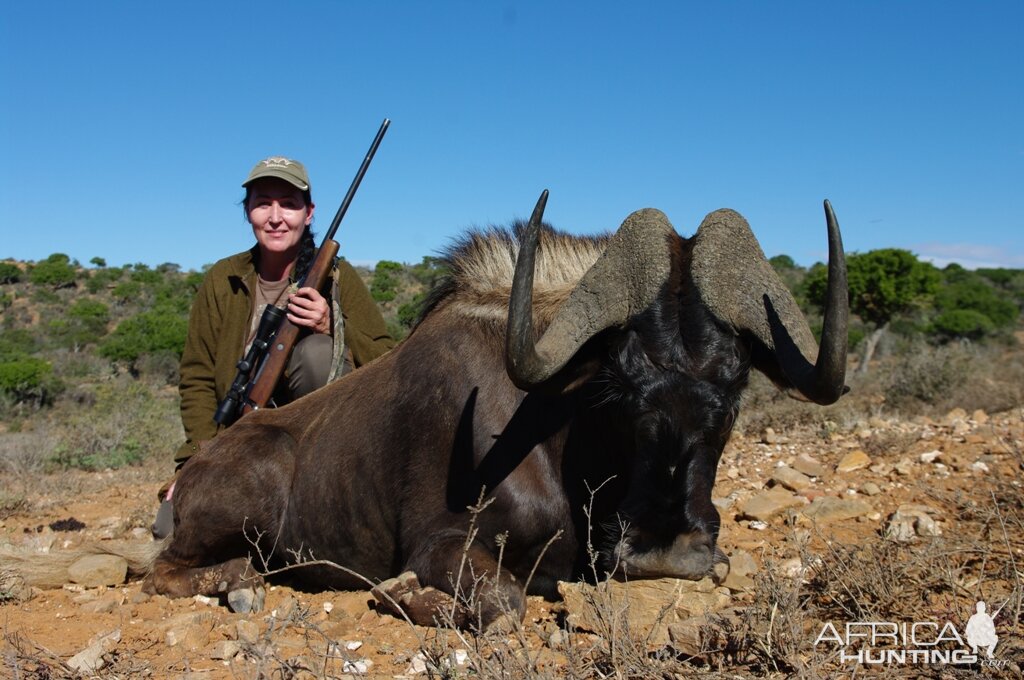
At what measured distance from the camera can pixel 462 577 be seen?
137 inches

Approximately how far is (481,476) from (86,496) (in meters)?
5.24

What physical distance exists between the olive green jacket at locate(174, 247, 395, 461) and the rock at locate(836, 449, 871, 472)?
3188 millimetres

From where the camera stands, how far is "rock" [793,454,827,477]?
221 inches

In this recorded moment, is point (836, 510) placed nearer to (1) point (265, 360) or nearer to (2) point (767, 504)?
(2) point (767, 504)

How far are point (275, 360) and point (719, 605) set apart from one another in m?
3.02

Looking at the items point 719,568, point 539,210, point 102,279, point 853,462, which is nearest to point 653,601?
point 719,568

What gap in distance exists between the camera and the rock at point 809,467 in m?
5.60

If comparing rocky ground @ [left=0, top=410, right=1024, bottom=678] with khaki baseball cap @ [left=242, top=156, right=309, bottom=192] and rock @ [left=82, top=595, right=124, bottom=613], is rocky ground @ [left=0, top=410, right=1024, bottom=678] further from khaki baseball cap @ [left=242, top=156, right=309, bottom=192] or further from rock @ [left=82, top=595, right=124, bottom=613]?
khaki baseball cap @ [left=242, top=156, right=309, bottom=192]

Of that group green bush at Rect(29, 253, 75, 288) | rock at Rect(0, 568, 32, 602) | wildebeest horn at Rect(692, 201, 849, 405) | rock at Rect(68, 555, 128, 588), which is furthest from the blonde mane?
green bush at Rect(29, 253, 75, 288)

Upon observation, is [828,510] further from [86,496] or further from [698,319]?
[86,496]

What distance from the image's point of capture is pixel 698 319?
319 cm

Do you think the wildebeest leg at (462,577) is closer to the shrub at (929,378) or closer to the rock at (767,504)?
the rock at (767,504)

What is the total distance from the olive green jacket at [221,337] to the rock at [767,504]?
2493mm

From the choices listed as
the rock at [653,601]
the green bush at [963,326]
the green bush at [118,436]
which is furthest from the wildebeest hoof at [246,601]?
the green bush at [963,326]
